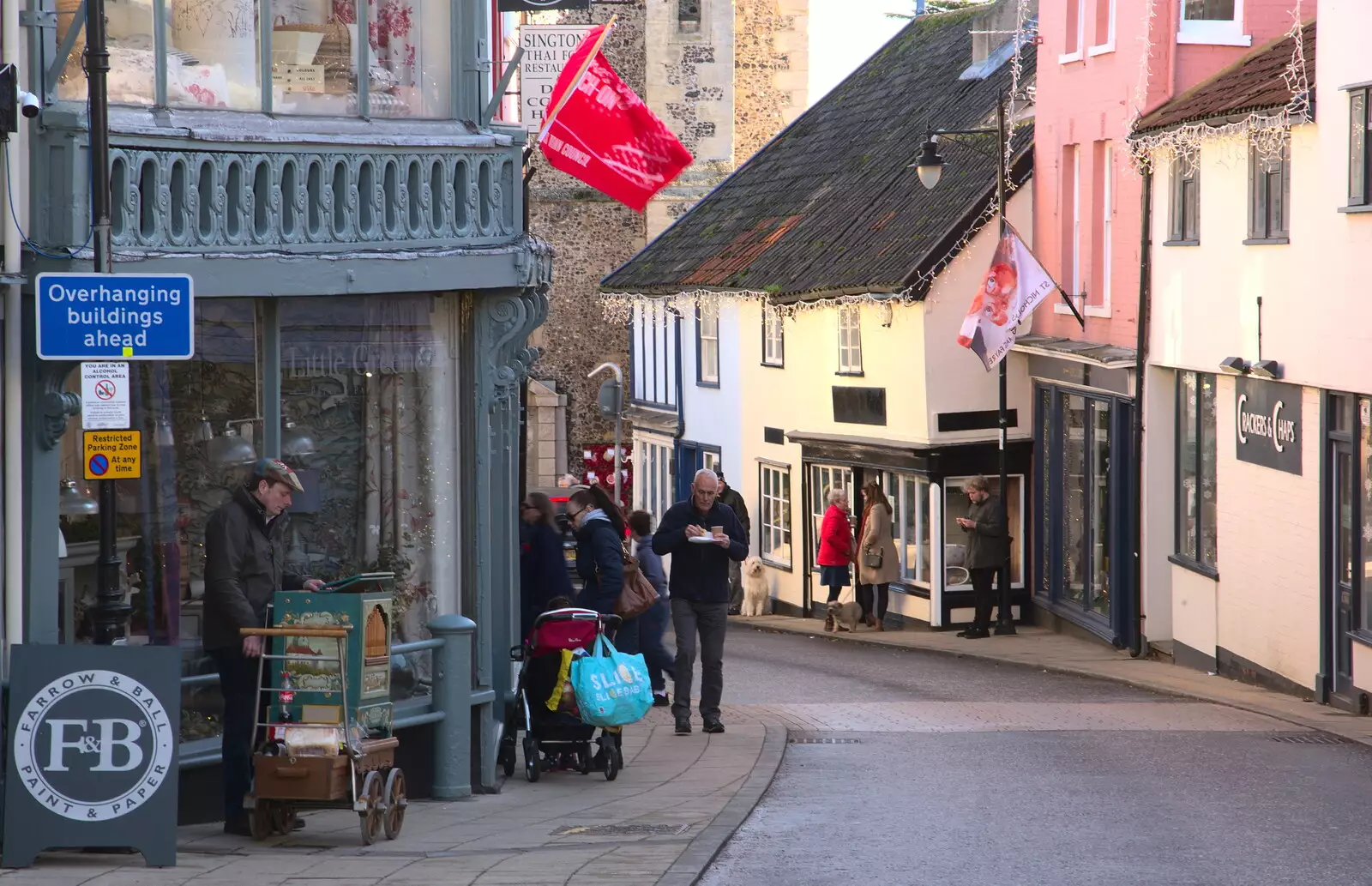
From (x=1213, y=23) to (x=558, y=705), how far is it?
1285 centimetres

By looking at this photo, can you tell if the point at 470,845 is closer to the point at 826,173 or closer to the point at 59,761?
the point at 59,761

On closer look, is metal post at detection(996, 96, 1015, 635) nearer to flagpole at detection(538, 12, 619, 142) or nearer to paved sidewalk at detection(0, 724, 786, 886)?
flagpole at detection(538, 12, 619, 142)

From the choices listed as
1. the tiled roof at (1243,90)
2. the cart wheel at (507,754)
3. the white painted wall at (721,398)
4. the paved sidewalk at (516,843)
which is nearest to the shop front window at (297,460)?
the paved sidewalk at (516,843)

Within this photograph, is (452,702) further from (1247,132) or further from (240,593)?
(1247,132)

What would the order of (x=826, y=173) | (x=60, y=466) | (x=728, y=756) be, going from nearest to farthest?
(x=60, y=466), (x=728, y=756), (x=826, y=173)

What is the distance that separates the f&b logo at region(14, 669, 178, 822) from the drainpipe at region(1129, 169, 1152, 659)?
14219mm

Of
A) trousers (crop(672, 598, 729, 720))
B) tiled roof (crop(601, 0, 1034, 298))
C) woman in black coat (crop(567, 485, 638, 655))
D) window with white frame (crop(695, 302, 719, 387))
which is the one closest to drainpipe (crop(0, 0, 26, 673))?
woman in black coat (crop(567, 485, 638, 655))

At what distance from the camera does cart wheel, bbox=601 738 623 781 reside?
1230 centimetres

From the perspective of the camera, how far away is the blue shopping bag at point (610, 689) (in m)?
11.9

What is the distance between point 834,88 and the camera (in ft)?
119

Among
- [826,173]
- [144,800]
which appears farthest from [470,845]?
[826,173]

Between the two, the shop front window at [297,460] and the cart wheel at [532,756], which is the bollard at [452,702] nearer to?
the shop front window at [297,460]

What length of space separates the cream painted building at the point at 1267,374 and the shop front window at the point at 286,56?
26.2 feet

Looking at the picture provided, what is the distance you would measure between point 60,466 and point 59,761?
A: 1.62 m
